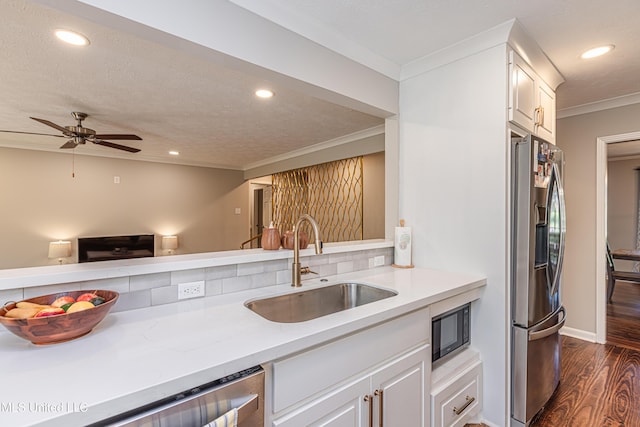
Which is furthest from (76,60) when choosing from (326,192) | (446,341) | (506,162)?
(326,192)

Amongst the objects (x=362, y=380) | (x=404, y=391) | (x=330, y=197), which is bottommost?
(x=404, y=391)

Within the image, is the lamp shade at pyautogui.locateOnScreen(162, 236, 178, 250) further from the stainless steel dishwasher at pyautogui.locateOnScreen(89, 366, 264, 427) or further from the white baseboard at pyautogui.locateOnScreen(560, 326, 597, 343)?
the white baseboard at pyautogui.locateOnScreen(560, 326, 597, 343)

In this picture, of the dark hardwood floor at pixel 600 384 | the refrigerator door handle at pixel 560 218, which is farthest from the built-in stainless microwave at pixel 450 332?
the dark hardwood floor at pixel 600 384

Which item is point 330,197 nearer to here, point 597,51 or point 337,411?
point 597,51

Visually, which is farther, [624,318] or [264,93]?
[624,318]

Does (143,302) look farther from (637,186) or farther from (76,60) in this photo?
(637,186)

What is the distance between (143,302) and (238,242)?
19.0 feet

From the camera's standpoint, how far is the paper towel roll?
84.6 inches

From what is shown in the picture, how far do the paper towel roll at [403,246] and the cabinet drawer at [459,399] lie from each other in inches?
28.4

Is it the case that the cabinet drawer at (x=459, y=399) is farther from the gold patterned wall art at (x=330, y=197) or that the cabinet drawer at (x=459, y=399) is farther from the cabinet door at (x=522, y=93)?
the gold patterned wall art at (x=330, y=197)

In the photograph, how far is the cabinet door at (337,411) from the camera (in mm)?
975

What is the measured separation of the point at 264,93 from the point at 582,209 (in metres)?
3.29

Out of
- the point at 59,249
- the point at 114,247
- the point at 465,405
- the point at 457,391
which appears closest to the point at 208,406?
the point at 457,391

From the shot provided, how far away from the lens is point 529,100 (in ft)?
6.53
